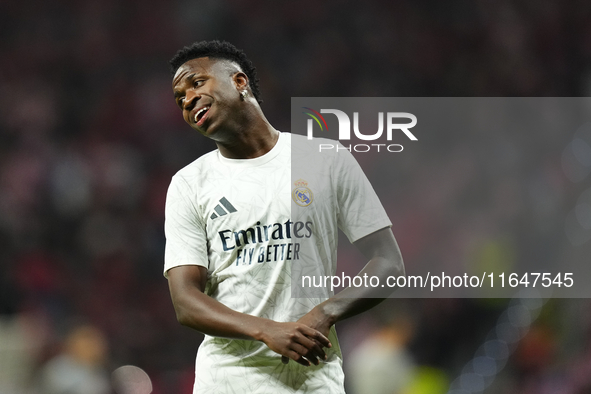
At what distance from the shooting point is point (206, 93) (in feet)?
8.39

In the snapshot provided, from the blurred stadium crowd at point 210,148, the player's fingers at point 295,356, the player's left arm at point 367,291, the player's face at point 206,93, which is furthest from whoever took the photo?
the blurred stadium crowd at point 210,148

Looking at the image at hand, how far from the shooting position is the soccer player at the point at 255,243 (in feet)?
7.57

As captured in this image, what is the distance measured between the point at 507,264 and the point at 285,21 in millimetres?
3776

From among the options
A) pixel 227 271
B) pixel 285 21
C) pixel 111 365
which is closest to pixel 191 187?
pixel 227 271

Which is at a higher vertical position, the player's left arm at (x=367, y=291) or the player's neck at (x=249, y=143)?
the player's neck at (x=249, y=143)

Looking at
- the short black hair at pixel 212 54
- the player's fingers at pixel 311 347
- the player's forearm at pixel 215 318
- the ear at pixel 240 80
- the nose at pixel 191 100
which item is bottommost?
the player's fingers at pixel 311 347

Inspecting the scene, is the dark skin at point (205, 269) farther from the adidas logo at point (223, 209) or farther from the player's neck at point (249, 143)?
the adidas logo at point (223, 209)

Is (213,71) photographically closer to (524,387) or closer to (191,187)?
(191,187)

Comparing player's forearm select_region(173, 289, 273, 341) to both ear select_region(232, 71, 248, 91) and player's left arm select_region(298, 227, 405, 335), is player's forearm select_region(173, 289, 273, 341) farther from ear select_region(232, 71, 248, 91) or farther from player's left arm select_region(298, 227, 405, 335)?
ear select_region(232, 71, 248, 91)

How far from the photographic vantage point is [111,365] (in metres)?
5.08

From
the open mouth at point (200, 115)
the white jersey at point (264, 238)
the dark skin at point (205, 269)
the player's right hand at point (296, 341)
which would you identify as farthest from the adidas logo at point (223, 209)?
the player's right hand at point (296, 341)

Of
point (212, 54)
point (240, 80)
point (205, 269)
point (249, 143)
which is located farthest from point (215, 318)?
point (212, 54)

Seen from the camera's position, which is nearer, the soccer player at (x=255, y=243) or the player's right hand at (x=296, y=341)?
the player's right hand at (x=296, y=341)

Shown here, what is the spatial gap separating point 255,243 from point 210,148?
3633 millimetres
